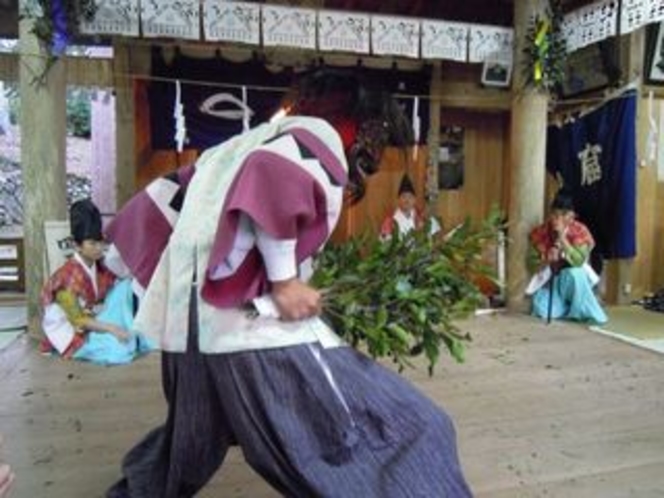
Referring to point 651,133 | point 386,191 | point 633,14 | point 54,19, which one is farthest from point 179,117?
point 651,133

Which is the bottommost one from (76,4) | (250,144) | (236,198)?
(236,198)

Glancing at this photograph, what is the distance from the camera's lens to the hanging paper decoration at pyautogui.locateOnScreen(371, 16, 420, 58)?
467 cm

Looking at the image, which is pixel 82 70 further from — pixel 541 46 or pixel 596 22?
pixel 596 22

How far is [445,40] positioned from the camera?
15.9 feet

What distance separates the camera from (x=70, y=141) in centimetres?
570

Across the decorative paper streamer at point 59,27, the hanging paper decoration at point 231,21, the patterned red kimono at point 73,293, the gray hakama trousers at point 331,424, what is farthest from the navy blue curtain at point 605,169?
the gray hakama trousers at point 331,424

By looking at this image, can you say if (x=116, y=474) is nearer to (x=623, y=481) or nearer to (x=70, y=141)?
(x=623, y=481)

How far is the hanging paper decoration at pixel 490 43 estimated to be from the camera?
4906 mm

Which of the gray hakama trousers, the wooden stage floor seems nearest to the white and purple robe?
the gray hakama trousers

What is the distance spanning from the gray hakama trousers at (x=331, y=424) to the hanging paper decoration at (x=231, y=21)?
3395mm

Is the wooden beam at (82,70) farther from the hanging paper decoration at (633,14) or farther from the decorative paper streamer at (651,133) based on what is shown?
the decorative paper streamer at (651,133)

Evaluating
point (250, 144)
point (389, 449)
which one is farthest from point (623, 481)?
point (250, 144)

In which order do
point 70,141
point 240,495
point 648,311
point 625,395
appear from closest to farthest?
point 240,495, point 625,395, point 648,311, point 70,141

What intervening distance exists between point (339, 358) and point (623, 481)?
1403 mm
